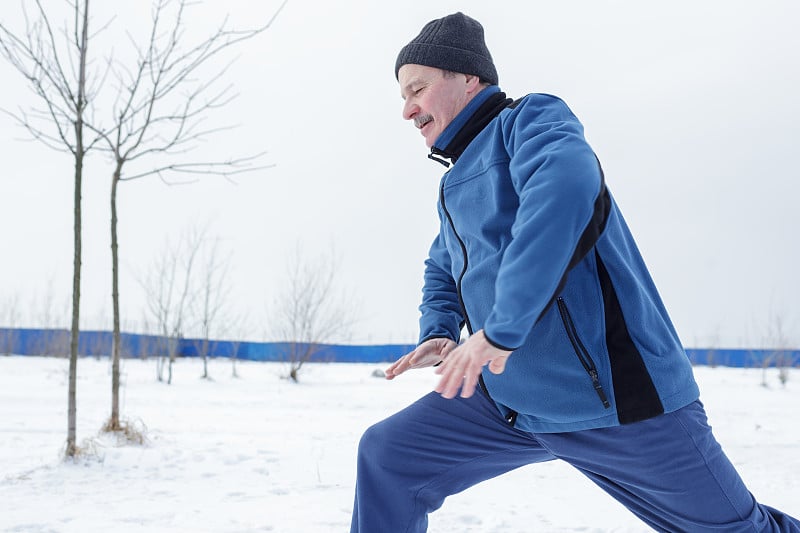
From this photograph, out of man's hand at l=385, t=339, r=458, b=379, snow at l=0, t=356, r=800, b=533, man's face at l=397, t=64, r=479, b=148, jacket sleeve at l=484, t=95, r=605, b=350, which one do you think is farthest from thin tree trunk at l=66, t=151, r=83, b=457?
jacket sleeve at l=484, t=95, r=605, b=350

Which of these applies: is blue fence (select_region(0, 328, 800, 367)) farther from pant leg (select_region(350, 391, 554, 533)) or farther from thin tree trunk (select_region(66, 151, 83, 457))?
pant leg (select_region(350, 391, 554, 533))

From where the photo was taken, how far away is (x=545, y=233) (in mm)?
1081

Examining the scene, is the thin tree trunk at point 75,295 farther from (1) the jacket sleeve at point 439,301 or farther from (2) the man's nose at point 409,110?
(2) the man's nose at point 409,110

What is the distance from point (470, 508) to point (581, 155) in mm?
2579

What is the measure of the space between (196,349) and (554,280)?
2620cm

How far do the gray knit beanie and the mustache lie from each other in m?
0.13

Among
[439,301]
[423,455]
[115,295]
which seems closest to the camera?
[423,455]

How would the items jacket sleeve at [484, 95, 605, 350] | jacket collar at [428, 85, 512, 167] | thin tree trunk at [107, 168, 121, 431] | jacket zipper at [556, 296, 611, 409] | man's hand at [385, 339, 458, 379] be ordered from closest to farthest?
jacket sleeve at [484, 95, 605, 350]
jacket zipper at [556, 296, 611, 409]
jacket collar at [428, 85, 512, 167]
man's hand at [385, 339, 458, 379]
thin tree trunk at [107, 168, 121, 431]

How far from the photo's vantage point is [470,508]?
330 centimetres

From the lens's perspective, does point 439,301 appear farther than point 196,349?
No

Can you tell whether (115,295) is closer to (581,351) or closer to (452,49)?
(452,49)

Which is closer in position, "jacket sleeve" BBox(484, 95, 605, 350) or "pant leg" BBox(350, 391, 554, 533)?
"jacket sleeve" BBox(484, 95, 605, 350)

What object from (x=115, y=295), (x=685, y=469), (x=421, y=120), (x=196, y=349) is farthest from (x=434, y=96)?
(x=196, y=349)

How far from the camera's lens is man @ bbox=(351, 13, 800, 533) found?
1119 millimetres
